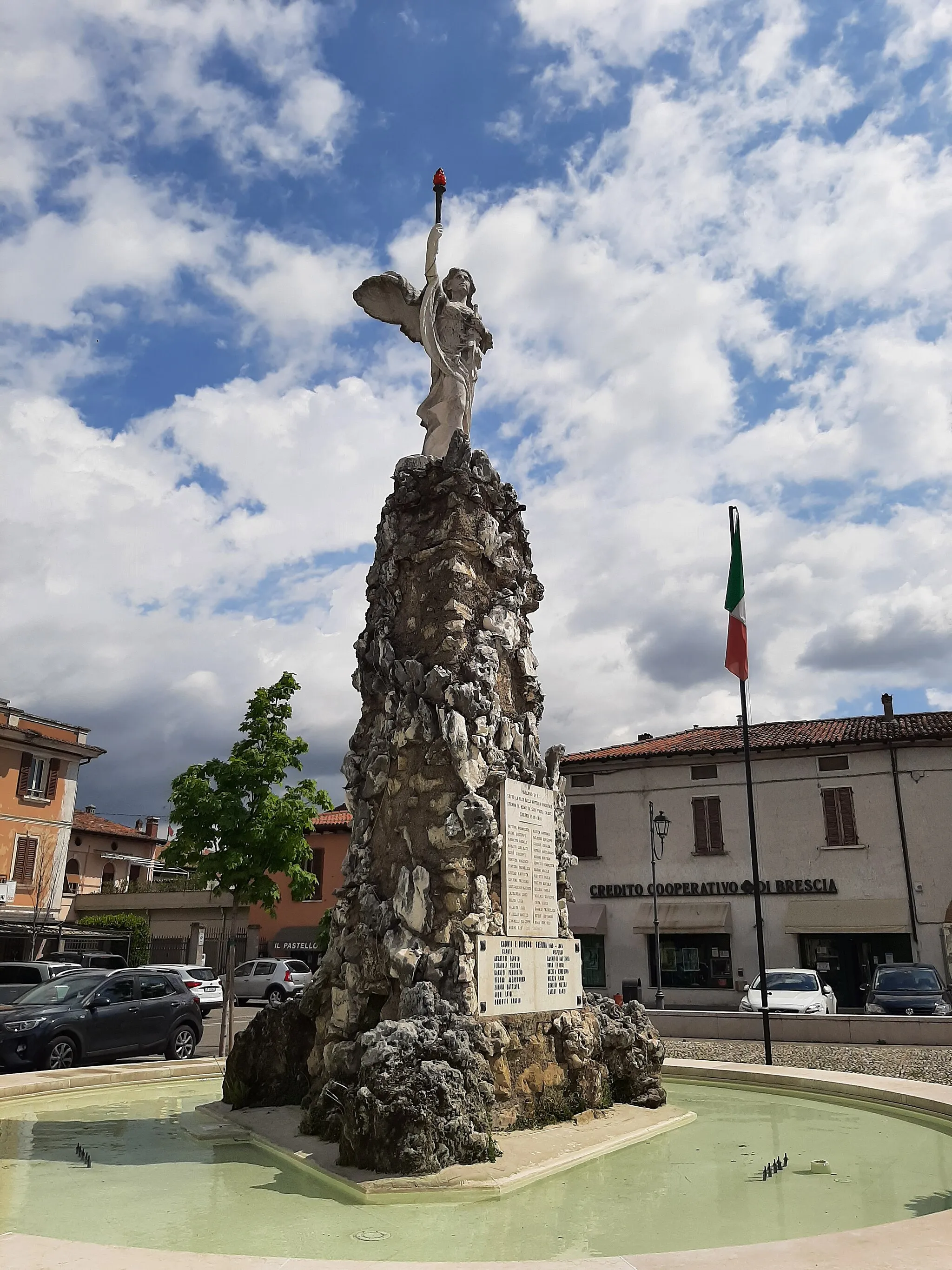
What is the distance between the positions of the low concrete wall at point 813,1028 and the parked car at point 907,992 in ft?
9.16

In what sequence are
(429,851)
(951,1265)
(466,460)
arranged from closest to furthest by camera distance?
1. (951,1265)
2. (429,851)
3. (466,460)

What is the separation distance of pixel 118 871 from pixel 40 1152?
41.2m

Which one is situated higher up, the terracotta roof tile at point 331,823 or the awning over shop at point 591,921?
the terracotta roof tile at point 331,823

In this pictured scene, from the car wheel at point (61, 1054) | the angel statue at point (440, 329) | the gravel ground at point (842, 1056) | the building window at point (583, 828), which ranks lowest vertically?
the gravel ground at point (842, 1056)

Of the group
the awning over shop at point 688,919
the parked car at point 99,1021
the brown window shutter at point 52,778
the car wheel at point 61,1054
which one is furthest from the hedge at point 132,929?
the car wheel at point 61,1054

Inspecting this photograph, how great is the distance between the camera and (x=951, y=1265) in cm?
397

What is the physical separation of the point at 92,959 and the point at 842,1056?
22.0 metres

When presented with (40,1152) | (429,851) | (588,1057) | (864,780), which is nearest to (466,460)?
(429,851)

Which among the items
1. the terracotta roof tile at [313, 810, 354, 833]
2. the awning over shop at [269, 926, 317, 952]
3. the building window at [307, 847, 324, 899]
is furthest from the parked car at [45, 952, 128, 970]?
the terracotta roof tile at [313, 810, 354, 833]

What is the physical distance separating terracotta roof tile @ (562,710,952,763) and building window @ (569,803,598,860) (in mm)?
1716

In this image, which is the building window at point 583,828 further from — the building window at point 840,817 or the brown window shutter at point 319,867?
the brown window shutter at point 319,867

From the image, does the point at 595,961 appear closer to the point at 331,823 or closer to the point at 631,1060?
the point at 331,823

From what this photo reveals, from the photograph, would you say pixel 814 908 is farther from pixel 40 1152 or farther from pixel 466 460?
pixel 40 1152

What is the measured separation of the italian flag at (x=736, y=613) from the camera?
14.1 meters
